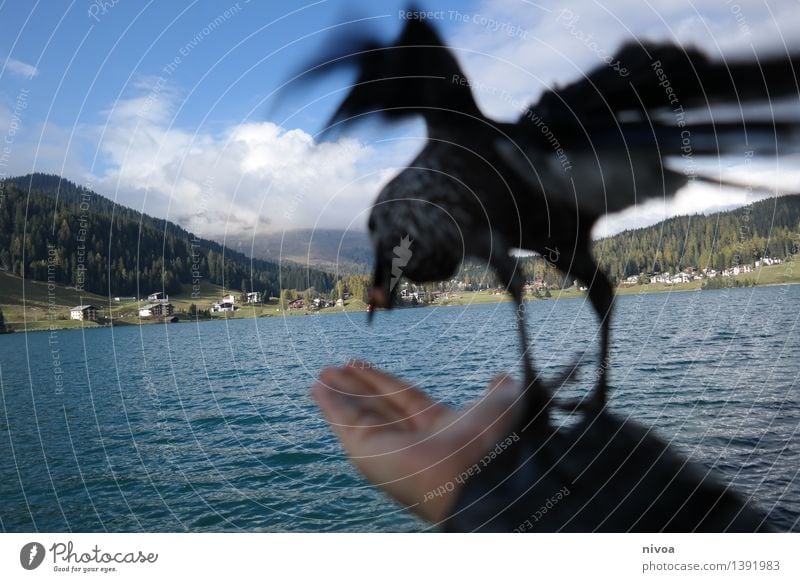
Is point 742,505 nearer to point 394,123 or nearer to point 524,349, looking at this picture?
point 524,349

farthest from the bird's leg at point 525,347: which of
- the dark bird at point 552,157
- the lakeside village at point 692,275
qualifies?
the lakeside village at point 692,275

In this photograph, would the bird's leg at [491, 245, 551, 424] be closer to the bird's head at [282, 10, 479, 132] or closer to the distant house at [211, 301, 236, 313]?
the bird's head at [282, 10, 479, 132]

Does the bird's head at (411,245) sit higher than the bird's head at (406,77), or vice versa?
the bird's head at (406,77)

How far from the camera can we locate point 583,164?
1.09 metres

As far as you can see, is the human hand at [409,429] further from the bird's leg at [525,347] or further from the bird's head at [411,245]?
the bird's head at [411,245]

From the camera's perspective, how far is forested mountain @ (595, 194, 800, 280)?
5.99 ft

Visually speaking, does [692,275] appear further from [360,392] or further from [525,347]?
[360,392]

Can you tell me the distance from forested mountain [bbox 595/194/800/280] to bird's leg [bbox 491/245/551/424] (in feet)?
0.65

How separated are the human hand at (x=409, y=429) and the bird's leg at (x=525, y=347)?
0.05 meters

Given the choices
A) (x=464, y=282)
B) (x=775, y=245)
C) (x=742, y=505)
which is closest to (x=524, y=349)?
(x=742, y=505)

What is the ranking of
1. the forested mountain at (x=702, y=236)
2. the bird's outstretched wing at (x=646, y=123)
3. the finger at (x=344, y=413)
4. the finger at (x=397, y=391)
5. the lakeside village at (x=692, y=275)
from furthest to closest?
the lakeside village at (x=692, y=275)
the forested mountain at (x=702, y=236)
the finger at (x=397, y=391)
the finger at (x=344, y=413)
the bird's outstretched wing at (x=646, y=123)

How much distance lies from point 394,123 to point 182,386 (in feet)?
98.4

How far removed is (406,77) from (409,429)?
74 cm

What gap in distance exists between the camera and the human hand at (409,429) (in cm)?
103
